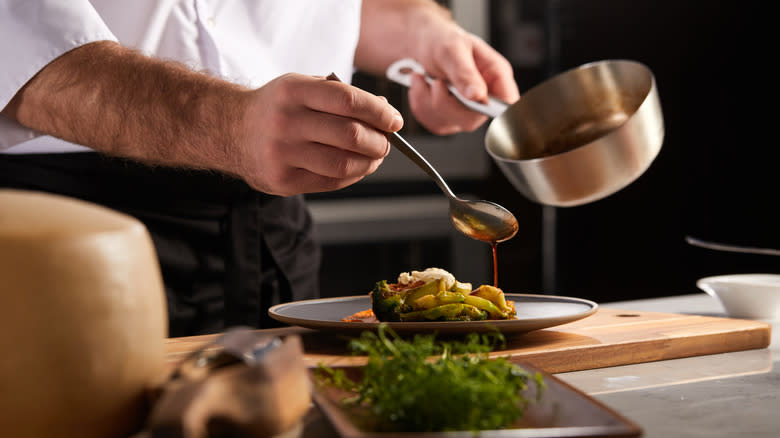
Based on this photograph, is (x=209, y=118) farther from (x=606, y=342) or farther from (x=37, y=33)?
(x=606, y=342)

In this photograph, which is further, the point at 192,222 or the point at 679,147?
the point at 679,147

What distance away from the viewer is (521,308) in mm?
1107

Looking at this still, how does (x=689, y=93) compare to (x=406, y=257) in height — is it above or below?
above

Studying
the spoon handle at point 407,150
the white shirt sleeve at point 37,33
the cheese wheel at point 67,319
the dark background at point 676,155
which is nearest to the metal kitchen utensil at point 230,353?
the cheese wheel at point 67,319

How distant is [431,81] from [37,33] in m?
0.73

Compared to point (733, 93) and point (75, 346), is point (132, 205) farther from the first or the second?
point (733, 93)

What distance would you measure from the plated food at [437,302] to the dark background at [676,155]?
1.87m

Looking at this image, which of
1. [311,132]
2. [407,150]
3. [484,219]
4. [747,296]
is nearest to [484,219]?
[484,219]

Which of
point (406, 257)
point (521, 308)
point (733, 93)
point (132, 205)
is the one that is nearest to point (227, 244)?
point (132, 205)

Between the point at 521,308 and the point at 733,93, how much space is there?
215cm

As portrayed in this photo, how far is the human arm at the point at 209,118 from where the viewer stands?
88cm

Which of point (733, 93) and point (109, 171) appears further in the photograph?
point (733, 93)

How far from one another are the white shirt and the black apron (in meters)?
0.05

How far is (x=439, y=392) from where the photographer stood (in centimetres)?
54
